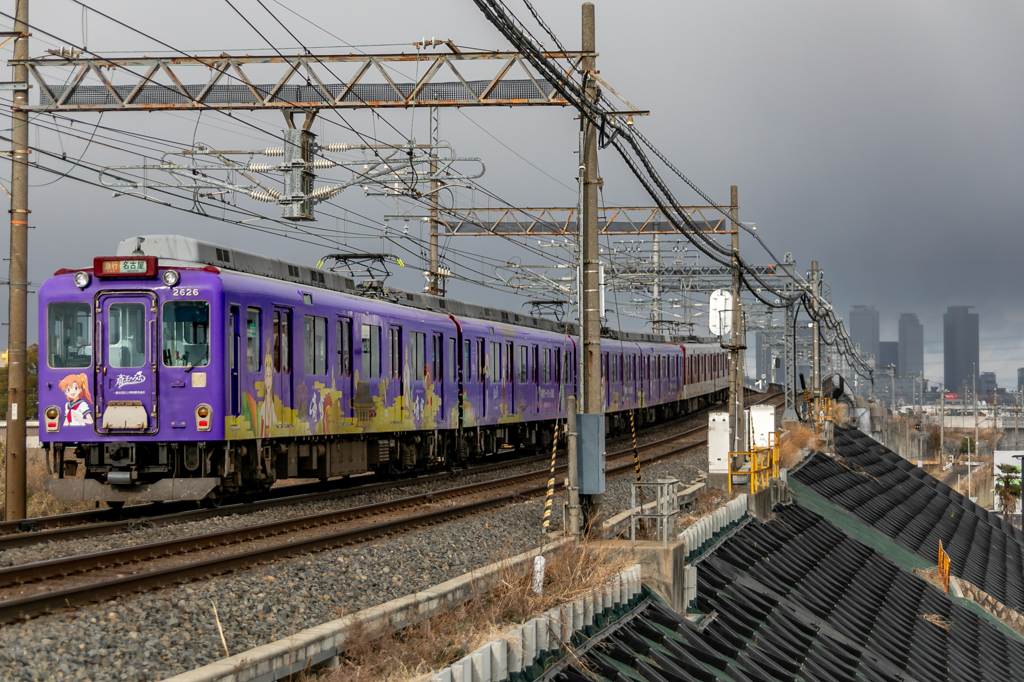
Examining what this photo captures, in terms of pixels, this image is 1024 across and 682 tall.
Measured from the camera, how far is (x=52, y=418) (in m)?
14.3

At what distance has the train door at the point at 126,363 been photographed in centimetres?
1423

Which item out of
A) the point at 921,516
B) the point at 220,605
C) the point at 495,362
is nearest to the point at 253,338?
the point at 220,605

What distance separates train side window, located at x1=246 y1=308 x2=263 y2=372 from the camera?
14812 millimetres

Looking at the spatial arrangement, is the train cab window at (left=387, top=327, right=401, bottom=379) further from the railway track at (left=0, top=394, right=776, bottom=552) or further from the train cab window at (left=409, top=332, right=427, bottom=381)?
the railway track at (left=0, top=394, right=776, bottom=552)

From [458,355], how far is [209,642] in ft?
52.0

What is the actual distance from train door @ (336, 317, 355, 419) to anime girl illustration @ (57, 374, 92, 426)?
13.8 ft

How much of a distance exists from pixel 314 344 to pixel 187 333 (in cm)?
276

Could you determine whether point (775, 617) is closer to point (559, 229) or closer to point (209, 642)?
point (209, 642)

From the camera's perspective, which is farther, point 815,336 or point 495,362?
point 815,336

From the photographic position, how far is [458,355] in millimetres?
23047

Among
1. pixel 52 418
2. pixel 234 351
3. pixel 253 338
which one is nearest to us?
pixel 52 418

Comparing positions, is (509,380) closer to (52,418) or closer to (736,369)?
(736,369)

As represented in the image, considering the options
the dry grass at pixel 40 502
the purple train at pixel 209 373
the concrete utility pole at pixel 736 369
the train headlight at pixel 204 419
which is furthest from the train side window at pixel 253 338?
the concrete utility pole at pixel 736 369

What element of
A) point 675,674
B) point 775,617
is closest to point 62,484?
point 675,674
